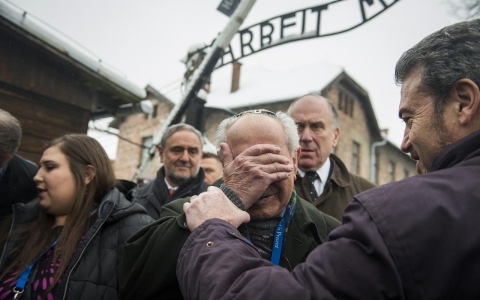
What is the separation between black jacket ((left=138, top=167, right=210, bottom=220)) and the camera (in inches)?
150

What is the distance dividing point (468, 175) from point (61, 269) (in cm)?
204

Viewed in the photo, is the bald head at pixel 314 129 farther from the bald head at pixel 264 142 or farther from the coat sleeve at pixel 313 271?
the coat sleeve at pixel 313 271

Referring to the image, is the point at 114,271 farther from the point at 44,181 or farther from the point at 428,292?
the point at 428,292

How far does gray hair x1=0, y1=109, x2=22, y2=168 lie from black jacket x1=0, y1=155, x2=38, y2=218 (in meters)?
0.13

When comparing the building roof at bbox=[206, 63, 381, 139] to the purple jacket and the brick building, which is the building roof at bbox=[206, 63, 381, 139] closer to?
the brick building

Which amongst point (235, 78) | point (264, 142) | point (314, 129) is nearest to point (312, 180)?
point (314, 129)

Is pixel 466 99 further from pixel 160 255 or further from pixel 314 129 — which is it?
pixel 314 129

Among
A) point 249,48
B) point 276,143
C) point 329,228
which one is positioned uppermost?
point 249,48

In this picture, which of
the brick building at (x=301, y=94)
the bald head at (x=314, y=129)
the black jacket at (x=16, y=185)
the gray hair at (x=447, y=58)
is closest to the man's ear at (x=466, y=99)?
the gray hair at (x=447, y=58)

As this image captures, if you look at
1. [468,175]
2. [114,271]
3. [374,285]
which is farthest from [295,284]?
[114,271]

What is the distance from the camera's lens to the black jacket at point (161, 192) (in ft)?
12.5

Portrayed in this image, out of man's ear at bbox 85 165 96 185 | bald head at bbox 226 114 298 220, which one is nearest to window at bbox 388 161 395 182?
man's ear at bbox 85 165 96 185

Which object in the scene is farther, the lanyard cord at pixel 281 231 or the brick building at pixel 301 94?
the brick building at pixel 301 94

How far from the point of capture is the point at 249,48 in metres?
5.55
